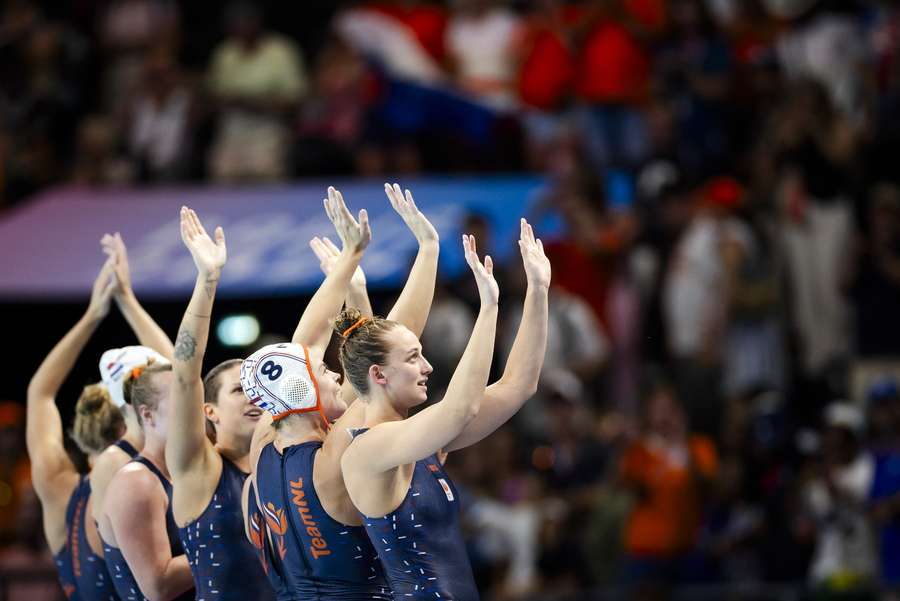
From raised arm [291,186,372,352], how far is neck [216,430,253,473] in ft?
1.83

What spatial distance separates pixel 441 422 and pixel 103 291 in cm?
301

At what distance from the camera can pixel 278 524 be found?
253 inches

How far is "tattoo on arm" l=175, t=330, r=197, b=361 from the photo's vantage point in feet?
21.6

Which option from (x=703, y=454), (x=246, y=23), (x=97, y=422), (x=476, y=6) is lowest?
(x=703, y=454)

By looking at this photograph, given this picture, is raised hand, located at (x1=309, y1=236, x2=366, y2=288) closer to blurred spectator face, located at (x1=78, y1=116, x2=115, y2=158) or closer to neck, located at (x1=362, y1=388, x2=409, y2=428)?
neck, located at (x1=362, y1=388, x2=409, y2=428)

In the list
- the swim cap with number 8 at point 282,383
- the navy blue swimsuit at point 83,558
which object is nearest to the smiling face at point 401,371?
the swim cap with number 8 at point 282,383

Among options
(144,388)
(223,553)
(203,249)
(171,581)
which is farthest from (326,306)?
(171,581)

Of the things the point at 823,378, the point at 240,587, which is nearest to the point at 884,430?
the point at 823,378

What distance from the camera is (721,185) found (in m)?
12.5

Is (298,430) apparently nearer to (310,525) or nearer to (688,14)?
(310,525)

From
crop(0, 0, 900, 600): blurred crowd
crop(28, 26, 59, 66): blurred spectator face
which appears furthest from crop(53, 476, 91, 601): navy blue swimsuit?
crop(28, 26, 59, 66): blurred spectator face

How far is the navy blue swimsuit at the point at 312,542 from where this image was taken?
20.8 feet

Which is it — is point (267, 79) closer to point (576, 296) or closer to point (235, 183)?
point (235, 183)

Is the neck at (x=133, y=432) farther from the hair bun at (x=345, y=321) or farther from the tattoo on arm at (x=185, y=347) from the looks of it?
the hair bun at (x=345, y=321)
